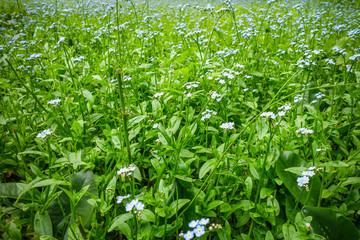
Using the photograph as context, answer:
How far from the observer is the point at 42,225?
1.29m

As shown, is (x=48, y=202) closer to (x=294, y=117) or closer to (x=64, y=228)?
(x=64, y=228)

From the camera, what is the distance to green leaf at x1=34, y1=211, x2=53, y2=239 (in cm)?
128

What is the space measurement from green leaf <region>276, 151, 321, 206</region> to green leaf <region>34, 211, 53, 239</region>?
4.42ft

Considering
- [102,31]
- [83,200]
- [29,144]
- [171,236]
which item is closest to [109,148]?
[83,200]

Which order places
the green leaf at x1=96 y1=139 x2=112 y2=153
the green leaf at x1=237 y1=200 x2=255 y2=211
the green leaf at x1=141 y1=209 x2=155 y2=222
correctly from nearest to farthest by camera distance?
1. the green leaf at x1=141 y1=209 x2=155 y2=222
2. the green leaf at x1=237 y1=200 x2=255 y2=211
3. the green leaf at x1=96 y1=139 x2=112 y2=153

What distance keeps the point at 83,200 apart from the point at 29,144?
94 centimetres

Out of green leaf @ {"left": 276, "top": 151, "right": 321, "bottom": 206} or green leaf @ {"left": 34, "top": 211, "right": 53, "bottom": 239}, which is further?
green leaf @ {"left": 276, "top": 151, "right": 321, "bottom": 206}

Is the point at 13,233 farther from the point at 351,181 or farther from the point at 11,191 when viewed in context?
the point at 351,181

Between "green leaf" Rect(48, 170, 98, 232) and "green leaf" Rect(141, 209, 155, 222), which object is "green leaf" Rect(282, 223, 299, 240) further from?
"green leaf" Rect(48, 170, 98, 232)

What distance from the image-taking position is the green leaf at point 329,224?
1.22m

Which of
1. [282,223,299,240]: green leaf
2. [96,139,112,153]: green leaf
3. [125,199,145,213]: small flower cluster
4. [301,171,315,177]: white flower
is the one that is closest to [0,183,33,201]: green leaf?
[96,139,112,153]: green leaf

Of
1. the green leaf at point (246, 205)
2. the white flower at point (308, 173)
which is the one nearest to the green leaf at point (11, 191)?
the green leaf at point (246, 205)

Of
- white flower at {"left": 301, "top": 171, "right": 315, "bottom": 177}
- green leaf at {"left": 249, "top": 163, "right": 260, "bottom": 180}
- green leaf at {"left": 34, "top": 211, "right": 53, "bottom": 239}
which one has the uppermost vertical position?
white flower at {"left": 301, "top": 171, "right": 315, "bottom": 177}

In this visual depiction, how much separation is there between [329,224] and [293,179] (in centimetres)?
29
